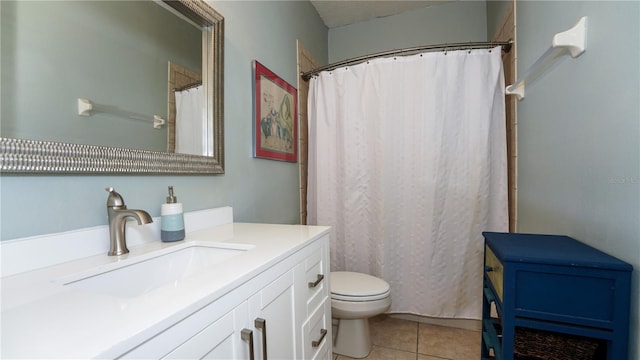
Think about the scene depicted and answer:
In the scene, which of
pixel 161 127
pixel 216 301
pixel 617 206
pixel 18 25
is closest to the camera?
pixel 216 301

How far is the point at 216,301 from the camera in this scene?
21.4 inches

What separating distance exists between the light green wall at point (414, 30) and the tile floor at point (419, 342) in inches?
91.3

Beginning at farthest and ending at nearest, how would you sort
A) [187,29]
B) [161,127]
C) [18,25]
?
[187,29] < [161,127] < [18,25]

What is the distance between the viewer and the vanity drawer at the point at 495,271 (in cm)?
94

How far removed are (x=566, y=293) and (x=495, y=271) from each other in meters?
0.25

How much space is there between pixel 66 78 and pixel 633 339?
1.70 metres

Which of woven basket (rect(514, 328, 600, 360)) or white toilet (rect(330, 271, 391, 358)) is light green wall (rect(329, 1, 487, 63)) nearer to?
A: white toilet (rect(330, 271, 391, 358))

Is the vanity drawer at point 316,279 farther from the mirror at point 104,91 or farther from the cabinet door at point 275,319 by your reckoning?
the mirror at point 104,91

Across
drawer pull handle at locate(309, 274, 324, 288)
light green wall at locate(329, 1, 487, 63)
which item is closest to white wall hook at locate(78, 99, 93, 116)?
drawer pull handle at locate(309, 274, 324, 288)

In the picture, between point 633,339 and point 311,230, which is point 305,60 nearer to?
point 311,230

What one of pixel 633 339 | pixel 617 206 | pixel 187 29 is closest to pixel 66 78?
pixel 187 29

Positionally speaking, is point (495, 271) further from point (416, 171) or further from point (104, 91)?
point (104, 91)

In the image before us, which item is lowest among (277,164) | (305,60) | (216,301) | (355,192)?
(216,301)

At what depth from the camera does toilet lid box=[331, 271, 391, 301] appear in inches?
60.0
